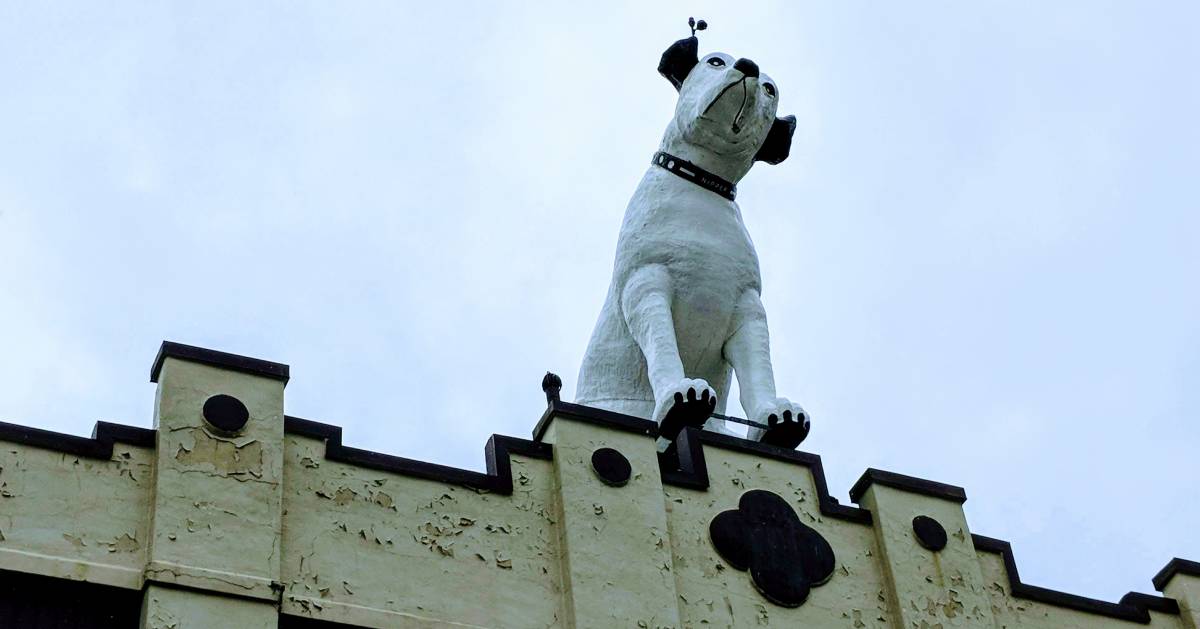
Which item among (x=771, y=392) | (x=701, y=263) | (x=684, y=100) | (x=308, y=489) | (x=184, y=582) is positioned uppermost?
(x=684, y=100)

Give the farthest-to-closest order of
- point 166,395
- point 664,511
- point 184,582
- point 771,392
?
1. point 771,392
2. point 664,511
3. point 166,395
4. point 184,582

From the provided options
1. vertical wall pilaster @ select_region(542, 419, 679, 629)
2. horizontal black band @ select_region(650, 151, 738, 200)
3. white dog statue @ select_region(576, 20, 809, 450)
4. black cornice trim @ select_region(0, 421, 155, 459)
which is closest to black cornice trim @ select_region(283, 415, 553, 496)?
vertical wall pilaster @ select_region(542, 419, 679, 629)

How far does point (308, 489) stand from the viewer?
34.2 feet

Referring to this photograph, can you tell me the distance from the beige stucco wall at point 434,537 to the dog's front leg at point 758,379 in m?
0.55

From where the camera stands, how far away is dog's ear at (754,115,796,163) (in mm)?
14750

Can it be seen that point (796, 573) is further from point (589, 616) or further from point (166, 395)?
point (166, 395)

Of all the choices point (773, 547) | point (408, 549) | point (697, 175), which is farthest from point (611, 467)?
point (697, 175)

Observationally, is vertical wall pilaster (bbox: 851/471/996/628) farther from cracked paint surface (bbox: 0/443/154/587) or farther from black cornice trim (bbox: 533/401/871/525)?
cracked paint surface (bbox: 0/443/154/587)

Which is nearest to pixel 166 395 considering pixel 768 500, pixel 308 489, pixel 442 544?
pixel 308 489

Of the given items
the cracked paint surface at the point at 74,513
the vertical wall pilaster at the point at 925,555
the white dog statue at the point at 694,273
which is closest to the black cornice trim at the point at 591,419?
the white dog statue at the point at 694,273

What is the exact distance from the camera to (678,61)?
14.8 meters

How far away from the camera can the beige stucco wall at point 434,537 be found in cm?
970

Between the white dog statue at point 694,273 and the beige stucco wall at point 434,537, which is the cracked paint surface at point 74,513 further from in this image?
the white dog statue at point 694,273

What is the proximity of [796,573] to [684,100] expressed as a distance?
4.37 metres
